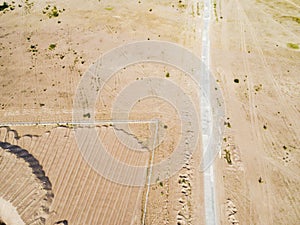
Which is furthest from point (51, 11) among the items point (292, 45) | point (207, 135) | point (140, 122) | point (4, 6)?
point (292, 45)

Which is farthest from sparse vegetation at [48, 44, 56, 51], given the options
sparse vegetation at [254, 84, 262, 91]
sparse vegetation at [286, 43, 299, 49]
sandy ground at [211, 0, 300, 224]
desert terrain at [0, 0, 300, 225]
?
sparse vegetation at [286, 43, 299, 49]

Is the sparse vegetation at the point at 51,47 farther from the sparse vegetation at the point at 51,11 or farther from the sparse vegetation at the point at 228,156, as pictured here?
the sparse vegetation at the point at 228,156

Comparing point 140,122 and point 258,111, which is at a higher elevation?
point 258,111

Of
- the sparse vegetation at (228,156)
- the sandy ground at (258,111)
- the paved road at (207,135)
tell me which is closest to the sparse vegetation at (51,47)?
the paved road at (207,135)

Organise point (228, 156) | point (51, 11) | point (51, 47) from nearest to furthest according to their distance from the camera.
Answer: point (228, 156)
point (51, 47)
point (51, 11)

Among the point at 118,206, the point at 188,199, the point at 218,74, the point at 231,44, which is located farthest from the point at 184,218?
the point at 231,44

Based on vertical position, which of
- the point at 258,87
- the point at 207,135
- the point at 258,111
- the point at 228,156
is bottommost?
the point at 228,156

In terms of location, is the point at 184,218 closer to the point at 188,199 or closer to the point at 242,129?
the point at 188,199

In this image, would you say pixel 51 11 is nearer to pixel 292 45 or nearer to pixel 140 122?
pixel 140 122

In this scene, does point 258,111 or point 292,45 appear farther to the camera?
point 292,45
